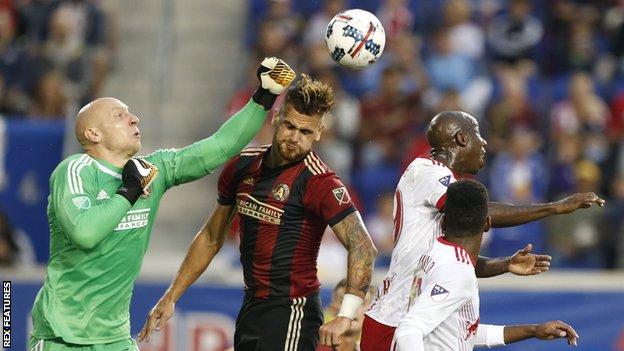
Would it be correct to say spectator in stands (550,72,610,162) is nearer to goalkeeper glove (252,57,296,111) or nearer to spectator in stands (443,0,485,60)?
spectator in stands (443,0,485,60)

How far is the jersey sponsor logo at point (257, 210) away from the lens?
23.8 feet

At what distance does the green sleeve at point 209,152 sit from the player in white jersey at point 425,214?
96 centimetres

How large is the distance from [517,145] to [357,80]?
85.9 inches

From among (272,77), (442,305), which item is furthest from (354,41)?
(442,305)

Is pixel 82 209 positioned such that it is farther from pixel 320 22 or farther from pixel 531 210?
pixel 320 22

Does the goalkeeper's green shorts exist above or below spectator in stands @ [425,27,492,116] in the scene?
below

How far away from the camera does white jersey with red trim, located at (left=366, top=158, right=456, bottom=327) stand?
709 cm

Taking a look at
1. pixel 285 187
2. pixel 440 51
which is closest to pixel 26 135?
pixel 440 51

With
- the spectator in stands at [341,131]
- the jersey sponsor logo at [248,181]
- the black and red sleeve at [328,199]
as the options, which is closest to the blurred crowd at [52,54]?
the spectator in stands at [341,131]

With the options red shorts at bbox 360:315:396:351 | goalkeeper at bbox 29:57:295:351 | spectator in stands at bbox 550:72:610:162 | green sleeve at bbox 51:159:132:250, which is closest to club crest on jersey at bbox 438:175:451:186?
red shorts at bbox 360:315:396:351

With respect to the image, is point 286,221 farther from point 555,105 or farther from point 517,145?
point 555,105

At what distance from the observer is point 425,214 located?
23.4ft

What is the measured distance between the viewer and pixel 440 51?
14859mm

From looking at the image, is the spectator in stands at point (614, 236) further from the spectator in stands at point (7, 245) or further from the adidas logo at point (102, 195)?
the adidas logo at point (102, 195)
